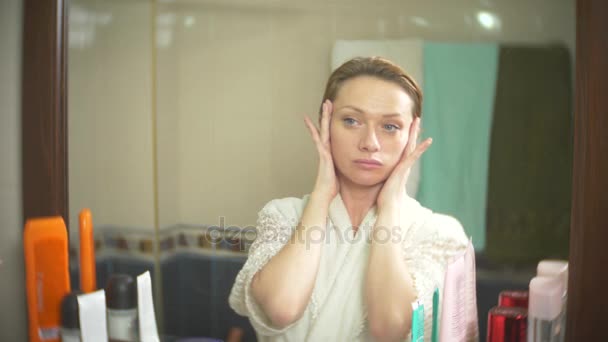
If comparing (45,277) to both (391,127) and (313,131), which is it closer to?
(313,131)

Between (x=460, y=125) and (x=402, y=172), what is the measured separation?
105 mm

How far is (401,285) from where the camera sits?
0.76 meters

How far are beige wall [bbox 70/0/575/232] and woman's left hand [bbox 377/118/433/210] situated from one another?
0.11 metres

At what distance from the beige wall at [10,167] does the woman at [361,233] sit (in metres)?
0.51

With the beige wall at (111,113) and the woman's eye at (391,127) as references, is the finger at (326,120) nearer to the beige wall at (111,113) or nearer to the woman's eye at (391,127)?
the woman's eye at (391,127)

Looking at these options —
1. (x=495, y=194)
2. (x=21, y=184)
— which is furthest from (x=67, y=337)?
(x=495, y=194)

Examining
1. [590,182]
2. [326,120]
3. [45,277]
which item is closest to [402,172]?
[326,120]

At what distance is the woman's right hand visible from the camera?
2.62 ft

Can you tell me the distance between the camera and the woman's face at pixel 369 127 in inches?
30.0

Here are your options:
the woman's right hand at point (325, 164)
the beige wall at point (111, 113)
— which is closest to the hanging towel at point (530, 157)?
the woman's right hand at point (325, 164)

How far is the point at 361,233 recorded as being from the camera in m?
0.79

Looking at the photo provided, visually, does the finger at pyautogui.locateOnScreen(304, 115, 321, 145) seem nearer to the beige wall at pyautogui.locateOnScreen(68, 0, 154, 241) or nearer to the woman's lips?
the woman's lips

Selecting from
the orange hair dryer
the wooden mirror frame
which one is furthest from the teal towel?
the orange hair dryer

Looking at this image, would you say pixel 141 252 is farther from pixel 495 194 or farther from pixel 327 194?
pixel 495 194
